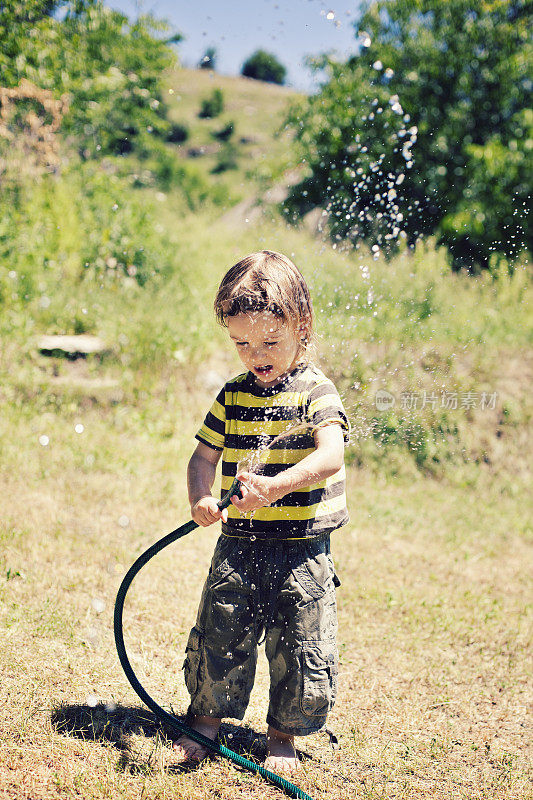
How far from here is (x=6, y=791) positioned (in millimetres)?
1722

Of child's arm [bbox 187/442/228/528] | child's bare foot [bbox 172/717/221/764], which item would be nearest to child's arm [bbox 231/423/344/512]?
child's arm [bbox 187/442/228/528]

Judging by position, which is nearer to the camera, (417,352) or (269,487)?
(269,487)

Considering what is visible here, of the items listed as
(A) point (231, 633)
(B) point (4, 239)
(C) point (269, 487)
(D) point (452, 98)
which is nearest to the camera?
(C) point (269, 487)

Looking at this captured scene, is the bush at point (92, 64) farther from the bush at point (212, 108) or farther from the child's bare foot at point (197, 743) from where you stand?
the child's bare foot at point (197, 743)

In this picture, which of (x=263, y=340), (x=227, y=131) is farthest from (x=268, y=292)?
(x=227, y=131)

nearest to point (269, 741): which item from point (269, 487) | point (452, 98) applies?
point (269, 487)

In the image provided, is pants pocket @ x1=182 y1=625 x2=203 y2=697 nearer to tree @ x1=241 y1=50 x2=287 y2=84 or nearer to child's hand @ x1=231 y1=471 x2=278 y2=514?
child's hand @ x1=231 y1=471 x2=278 y2=514

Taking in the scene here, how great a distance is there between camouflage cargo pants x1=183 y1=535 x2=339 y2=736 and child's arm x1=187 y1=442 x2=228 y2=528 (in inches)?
5.7

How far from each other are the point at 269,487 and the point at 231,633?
0.48 metres

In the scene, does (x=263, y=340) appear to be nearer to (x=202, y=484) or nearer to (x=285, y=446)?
(x=285, y=446)

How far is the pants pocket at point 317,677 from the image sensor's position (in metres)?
1.86

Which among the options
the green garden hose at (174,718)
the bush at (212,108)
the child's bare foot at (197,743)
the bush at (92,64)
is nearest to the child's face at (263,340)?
the green garden hose at (174,718)

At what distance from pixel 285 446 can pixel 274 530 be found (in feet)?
0.72

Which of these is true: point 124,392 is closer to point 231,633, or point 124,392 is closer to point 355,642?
point 355,642
